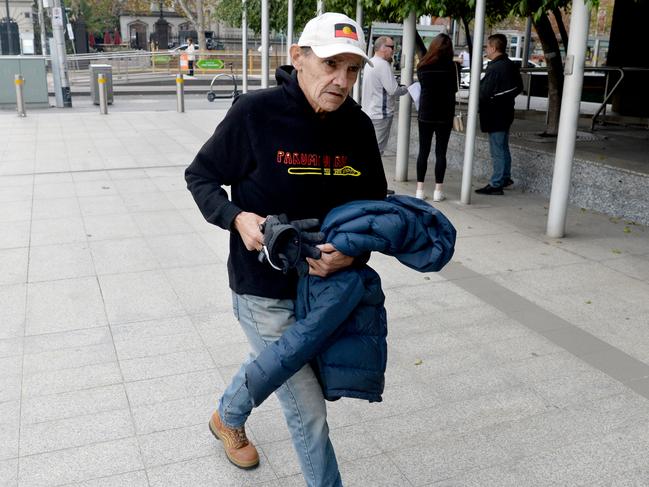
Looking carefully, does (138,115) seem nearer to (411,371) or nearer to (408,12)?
(408,12)

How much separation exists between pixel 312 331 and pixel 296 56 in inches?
37.7

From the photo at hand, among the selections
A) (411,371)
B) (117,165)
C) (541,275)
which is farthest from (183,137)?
(411,371)

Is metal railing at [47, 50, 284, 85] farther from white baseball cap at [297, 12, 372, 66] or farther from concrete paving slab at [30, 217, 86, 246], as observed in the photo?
white baseball cap at [297, 12, 372, 66]

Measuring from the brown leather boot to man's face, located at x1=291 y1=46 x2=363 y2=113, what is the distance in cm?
150

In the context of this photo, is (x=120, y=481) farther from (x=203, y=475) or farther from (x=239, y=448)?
(x=239, y=448)

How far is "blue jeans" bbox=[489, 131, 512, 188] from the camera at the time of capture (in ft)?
28.8

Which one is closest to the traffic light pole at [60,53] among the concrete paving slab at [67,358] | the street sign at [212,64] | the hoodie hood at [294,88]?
the street sign at [212,64]

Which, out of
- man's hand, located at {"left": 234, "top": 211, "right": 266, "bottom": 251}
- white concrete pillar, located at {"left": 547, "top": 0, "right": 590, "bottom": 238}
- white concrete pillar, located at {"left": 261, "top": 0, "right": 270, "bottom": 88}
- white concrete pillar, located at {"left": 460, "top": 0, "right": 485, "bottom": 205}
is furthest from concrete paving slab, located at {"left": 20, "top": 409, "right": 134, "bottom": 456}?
white concrete pillar, located at {"left": 261, "top": 0, "right": 270, "bottom": 88}

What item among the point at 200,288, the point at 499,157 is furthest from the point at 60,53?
the point at 200,288

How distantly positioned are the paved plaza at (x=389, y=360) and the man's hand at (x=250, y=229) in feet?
3.90

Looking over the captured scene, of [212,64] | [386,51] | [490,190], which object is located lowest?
[490,190]

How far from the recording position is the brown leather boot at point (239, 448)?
3191mm

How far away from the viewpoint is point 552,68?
415 inches

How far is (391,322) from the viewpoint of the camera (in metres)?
4.91
